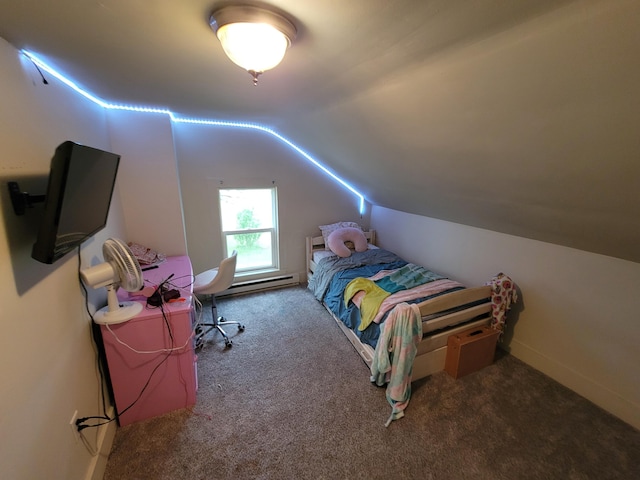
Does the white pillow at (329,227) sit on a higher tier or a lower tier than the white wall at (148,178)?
lower

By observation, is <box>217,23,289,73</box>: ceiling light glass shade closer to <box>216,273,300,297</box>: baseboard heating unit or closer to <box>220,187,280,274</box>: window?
<box>220,187,280,274</box>: window

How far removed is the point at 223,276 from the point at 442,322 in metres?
1.90

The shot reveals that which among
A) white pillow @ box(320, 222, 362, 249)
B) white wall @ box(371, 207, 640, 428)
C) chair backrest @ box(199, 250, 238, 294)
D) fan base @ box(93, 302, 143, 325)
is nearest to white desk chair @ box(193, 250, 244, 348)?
chair backrest @ box(199, 250, 238, 294)

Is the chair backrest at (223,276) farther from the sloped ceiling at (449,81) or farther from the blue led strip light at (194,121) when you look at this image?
the blue led strip light at (194,121)

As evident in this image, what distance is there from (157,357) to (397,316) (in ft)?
5.54

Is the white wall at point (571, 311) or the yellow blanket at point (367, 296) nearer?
the white wall at point (571, 311)

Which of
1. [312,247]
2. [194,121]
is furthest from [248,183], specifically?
[312,247]

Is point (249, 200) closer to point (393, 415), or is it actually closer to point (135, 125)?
point (135, 125)

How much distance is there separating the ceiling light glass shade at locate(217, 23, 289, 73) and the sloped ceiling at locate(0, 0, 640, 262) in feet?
0.27

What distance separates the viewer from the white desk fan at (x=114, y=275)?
1.53m

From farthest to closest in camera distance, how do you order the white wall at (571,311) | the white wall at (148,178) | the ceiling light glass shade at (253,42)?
the white wall at (148,178) < the white wall at (571,311) < the ceiling light glass shade at (253,42)

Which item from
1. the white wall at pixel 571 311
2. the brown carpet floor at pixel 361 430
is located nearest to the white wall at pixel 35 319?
the brown carpet floor at pixel 361 430

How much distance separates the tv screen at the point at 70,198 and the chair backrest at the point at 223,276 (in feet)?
3.26

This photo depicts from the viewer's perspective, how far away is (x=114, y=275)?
1.58 meters
